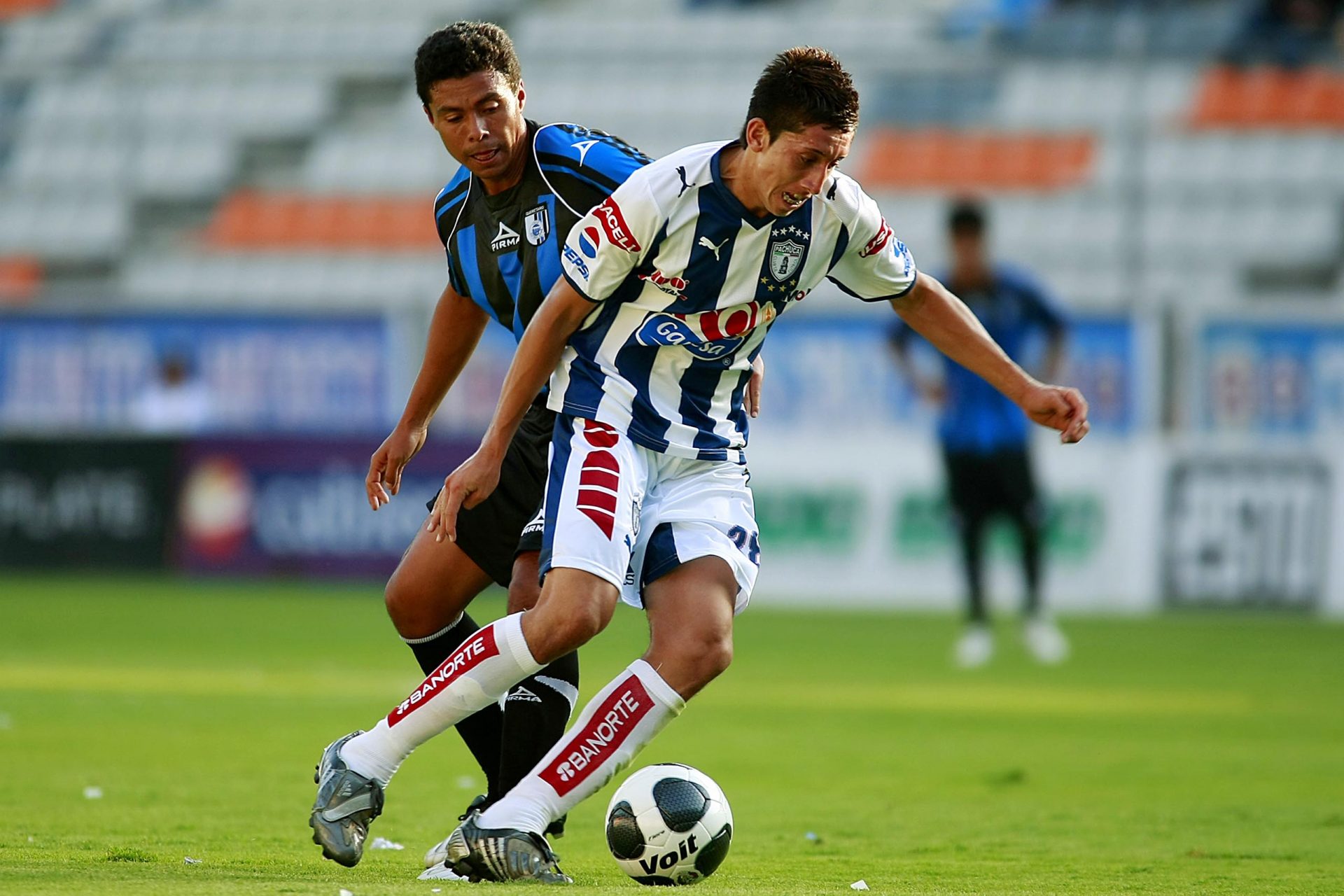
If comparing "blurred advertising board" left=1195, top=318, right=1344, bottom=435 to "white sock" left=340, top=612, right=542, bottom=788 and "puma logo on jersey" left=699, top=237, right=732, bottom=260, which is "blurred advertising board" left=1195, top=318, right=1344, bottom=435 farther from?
"white sock" left=340, top=612, right=542, bottom=788

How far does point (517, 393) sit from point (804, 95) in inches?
37.9

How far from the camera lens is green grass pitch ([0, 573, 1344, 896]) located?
15.4ft

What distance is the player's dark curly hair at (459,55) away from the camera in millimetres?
4641

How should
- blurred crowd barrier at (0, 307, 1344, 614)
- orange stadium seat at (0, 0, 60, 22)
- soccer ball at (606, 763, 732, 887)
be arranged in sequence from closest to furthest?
1. soccer ball at (606, 763, 732, 887)
2. blurred crowd barrier at (0, 307, 1344, 614)
3. orange stadium seat at (0, 0, 60, 22)

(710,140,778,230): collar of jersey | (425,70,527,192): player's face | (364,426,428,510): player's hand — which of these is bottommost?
(364,426,428,510): player's hand

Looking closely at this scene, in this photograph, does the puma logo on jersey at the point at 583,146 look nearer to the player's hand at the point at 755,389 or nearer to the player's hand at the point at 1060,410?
the player's hand at the point at 755,389

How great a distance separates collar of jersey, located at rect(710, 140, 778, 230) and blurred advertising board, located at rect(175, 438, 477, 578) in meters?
10.9

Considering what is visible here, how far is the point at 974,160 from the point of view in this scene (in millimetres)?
20203

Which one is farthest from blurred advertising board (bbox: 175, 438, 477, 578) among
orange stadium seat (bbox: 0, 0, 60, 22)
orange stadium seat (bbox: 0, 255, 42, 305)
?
orange stadium seat (bbox: 0, 0, 60, 22)

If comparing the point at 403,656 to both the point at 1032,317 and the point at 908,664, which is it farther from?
the point at 1032,317

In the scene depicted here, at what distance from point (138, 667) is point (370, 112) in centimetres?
1222

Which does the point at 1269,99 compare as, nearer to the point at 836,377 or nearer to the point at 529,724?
the point at 836,377

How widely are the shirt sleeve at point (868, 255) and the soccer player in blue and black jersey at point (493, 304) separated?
60cm

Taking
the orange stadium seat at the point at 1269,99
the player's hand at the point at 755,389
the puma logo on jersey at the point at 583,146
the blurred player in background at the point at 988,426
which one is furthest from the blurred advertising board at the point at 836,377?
the puma logo on jersey at the point at 583,146
